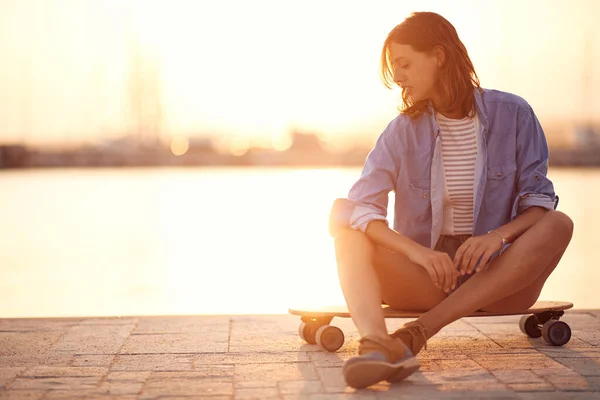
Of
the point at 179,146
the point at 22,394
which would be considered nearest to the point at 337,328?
the point at 22,394

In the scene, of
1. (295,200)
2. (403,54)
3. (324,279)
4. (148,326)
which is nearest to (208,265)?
(324,279)

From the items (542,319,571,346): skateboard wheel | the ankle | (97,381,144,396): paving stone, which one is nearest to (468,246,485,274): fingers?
the ankle

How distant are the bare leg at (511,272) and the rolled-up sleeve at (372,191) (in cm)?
34

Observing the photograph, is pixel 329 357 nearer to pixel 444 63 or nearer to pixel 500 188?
pixel 500 188

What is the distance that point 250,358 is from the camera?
141 inches

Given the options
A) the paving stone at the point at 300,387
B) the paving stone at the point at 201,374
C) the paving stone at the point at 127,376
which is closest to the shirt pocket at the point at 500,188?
the paving stone at the point at 300,387

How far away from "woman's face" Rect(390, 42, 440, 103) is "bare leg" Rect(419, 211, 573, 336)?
1.86 feet

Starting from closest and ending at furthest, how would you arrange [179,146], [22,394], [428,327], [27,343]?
[22,394]
[428,327]
[27,343]
[179,146]

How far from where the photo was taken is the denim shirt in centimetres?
350

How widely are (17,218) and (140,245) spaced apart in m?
4.70

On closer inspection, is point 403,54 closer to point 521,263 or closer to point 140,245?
point 521,263

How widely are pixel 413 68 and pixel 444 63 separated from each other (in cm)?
11

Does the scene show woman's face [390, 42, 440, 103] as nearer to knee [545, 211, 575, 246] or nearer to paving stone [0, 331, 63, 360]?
knee [545, 211, 575, 246]

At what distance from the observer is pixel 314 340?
3812 mm
